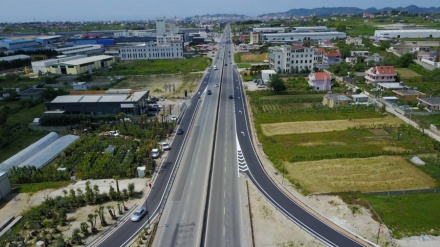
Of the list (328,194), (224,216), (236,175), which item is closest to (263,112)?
(236,175)

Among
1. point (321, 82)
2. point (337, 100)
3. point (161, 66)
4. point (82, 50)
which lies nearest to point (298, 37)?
point (161, 66)

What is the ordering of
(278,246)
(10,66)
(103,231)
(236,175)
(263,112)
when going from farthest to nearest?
(10,66) → (263,112) → (236,175) → (103,231) → (278,246)

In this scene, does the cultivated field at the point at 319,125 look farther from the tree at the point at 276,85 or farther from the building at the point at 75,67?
the building at the point at 75,67

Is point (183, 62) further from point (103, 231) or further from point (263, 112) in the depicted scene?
point (103, 231)

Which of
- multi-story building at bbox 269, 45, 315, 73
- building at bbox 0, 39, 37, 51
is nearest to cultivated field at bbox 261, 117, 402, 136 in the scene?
multi-story building at bbox 269, 45, 315, 73

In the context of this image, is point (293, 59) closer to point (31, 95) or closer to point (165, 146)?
point (165, 146)

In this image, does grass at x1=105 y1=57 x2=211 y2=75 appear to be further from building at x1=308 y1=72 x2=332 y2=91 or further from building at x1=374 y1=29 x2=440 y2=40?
building at x1=374 y1=29 x2=440 y2=40

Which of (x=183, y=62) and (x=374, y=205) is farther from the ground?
(x=183, y=62)
